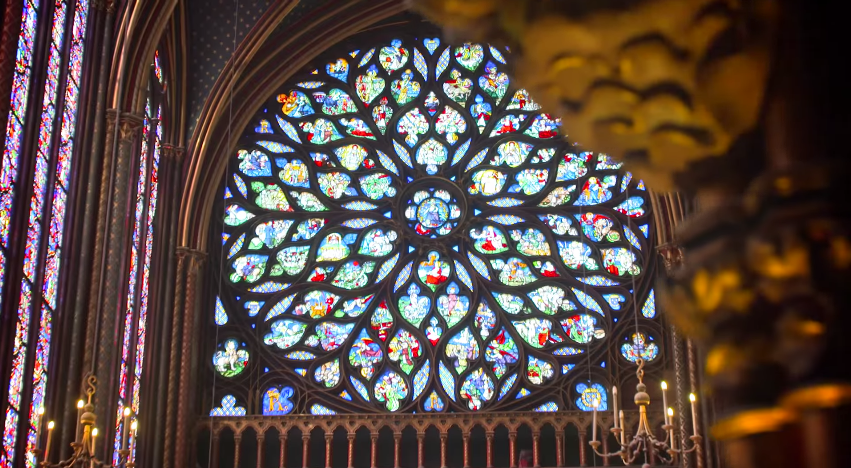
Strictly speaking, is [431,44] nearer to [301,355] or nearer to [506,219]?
[506,219]

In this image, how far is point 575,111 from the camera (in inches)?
68.4

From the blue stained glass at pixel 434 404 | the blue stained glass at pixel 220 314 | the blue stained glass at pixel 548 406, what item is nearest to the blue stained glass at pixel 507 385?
the blue stained glass at pixel 548 406

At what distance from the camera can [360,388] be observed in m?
15.3

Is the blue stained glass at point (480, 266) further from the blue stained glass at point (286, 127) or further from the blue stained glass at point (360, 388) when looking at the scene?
the blue stained glass at point (286, 127)

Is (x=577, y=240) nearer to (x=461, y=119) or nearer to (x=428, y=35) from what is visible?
(x=461, y=119)

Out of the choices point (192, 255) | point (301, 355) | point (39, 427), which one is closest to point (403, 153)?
point (301, 355)

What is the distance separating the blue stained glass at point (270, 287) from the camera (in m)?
16.0

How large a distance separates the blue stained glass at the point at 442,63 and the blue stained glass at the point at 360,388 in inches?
200

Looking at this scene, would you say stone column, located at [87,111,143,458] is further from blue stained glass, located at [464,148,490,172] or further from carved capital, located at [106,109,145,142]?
blue stained glass, located at [464,148,490,172]

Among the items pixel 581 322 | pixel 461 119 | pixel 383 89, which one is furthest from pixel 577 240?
pixel 383 89

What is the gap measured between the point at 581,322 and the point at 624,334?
61 centimetres

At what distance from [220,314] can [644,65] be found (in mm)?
14617

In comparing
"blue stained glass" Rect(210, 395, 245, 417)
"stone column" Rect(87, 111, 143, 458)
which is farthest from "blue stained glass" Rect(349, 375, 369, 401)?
"stone column" Rect(87, 111, 143, 458)

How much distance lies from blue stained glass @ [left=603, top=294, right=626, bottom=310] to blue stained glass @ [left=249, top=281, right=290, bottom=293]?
4.55 meters
